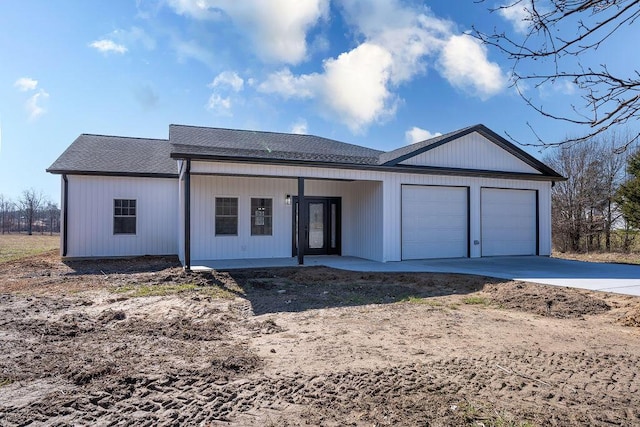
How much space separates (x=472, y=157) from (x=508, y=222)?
2.84 metres

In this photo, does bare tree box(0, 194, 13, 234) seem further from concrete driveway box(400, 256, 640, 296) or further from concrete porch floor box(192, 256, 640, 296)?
concrete driveway box(400, 256, 640, 296)

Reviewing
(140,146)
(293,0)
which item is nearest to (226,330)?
(293,0)

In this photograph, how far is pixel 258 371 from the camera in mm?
3600

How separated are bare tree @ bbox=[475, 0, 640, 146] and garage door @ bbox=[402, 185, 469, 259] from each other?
387 inches

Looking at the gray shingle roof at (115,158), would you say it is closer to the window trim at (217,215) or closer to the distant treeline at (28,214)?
the window trim at (217,215)

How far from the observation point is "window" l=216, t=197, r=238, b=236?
42.7 feet

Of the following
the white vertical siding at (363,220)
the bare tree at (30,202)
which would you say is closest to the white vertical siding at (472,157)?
the white vertical siding at (363,220)

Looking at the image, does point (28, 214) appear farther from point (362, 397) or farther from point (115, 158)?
point (362, 397)

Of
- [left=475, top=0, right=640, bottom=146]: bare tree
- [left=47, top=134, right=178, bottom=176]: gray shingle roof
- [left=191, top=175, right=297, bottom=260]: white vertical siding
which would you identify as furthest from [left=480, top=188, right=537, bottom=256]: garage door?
[left=47, top=134, right=178, bottom=176]: gray shingle roof

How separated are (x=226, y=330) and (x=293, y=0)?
794cm

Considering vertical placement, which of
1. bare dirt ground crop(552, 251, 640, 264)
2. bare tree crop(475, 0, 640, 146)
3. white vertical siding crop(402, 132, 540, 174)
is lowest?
bare dirt ground crop(552, 251, 640, 264)

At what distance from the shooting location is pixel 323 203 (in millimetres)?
14500

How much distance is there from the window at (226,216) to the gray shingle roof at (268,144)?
1804 mm

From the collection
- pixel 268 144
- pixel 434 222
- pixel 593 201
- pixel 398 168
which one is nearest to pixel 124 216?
pixel 268 144
